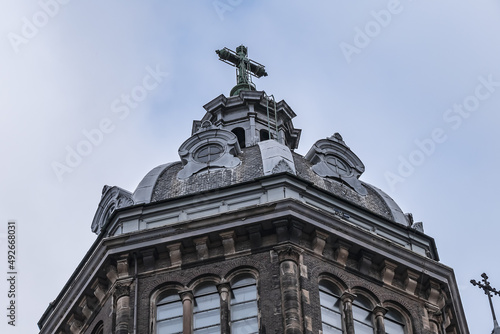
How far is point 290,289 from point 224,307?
212 centimetres

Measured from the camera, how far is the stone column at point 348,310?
157ft

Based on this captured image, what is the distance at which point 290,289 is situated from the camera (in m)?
47.2

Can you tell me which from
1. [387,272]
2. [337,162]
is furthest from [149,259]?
[337,162]

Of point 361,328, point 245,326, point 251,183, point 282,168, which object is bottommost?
point 245,326

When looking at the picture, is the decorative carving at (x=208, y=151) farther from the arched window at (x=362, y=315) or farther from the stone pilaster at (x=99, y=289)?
the arched window at (x=362, y=315)

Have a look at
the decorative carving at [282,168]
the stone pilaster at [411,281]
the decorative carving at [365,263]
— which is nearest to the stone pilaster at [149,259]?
the decorative carving at [282,168]

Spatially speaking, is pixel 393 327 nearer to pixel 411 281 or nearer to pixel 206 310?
pixel 411 281

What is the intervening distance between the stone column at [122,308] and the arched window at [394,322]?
26.8 feet

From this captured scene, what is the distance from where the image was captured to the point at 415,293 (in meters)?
50.4

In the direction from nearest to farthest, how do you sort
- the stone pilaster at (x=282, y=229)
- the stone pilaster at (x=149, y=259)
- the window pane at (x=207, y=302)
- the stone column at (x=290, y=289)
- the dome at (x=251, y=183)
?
the stone column at (x=290, y=289) → the window pane at (x=207, y=302) → the stone pilaster at (x=282, y=229) → the stone pilaster at (x=149, y=259) → the dome at (x=251, y=183)

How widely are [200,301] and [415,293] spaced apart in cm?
720

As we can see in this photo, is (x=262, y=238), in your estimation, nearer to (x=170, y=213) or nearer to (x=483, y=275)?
(x=170, y=213)

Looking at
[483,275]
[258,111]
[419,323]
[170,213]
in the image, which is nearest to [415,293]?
[419,323]

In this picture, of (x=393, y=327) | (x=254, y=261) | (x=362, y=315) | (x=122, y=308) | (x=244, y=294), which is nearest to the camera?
(x=244, y=294)
